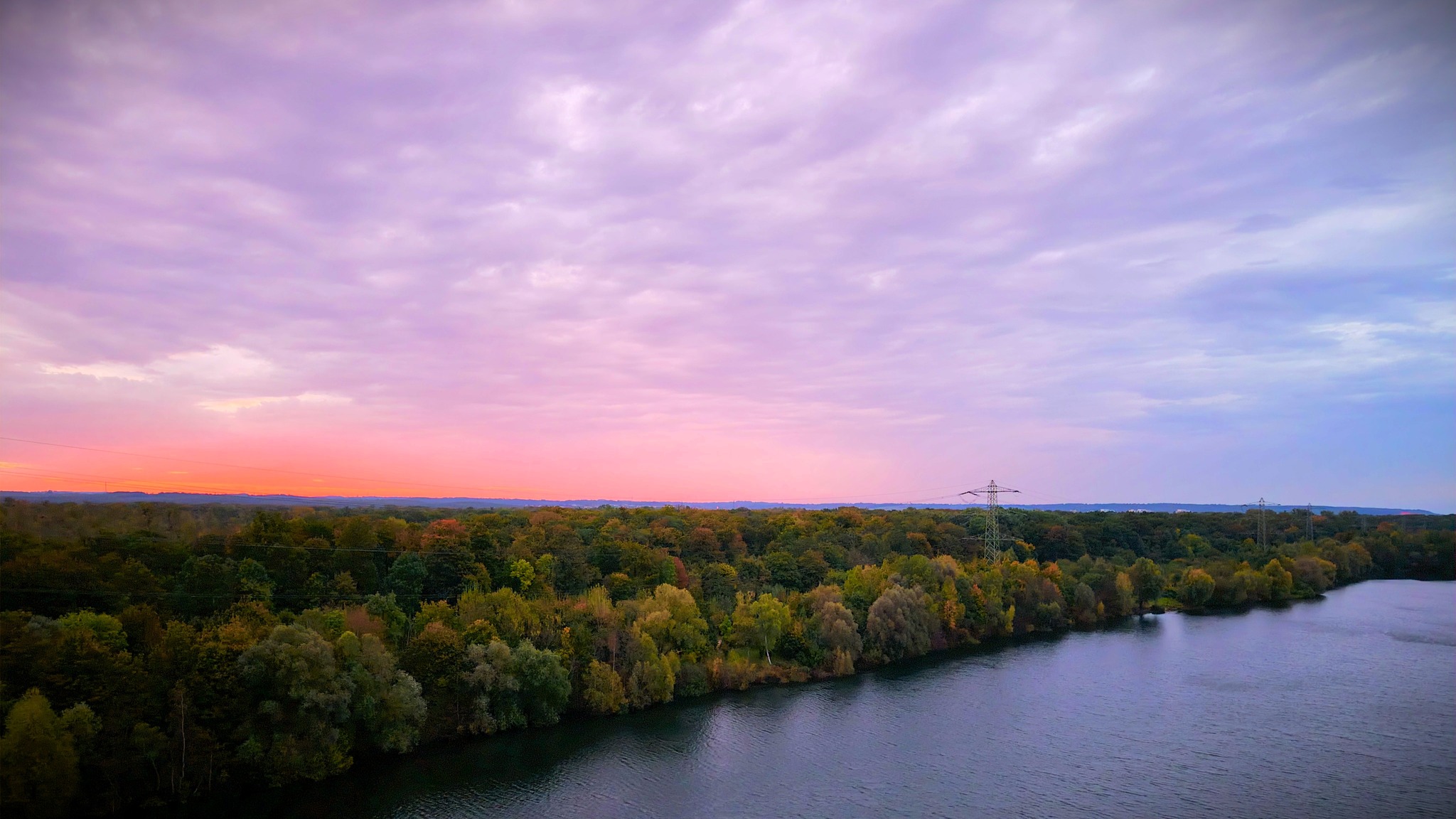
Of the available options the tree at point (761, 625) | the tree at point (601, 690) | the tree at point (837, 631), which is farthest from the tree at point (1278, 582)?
the tree at point (601, 690)

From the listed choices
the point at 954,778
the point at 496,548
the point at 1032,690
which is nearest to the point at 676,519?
the point at 496,548

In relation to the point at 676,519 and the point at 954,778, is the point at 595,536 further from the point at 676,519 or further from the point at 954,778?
the point at 954,778

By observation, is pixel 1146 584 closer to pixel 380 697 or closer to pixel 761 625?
pixel 761 625

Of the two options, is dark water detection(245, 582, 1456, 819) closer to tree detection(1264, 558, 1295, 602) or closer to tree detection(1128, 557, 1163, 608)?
tree detection(1128, 557, 1163, 608)

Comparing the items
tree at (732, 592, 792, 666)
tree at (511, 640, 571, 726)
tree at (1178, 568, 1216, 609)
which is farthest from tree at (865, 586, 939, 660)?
tree at (1178, 568, 1216, 609)

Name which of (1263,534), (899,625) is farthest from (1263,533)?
(899,625)

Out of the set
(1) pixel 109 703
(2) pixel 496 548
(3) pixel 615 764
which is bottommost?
(3) pixel 615 764
